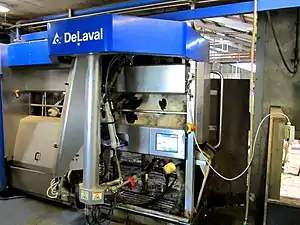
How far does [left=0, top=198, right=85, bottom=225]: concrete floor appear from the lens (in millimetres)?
3375

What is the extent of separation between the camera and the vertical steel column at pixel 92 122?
2.58 m

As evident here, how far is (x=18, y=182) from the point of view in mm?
4117

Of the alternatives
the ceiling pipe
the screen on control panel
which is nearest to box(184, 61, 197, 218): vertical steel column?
the screen on control panel

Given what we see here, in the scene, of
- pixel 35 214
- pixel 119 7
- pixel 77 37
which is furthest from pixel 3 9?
pixel 35 214

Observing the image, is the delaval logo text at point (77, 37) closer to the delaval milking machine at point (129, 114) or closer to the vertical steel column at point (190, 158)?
the delaval milking machine at point (129, 114)

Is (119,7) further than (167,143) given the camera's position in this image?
Yes

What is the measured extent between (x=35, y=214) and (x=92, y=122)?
5.91ft

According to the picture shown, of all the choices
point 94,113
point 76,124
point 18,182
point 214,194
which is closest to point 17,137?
point 18,182

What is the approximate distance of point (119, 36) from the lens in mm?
2289

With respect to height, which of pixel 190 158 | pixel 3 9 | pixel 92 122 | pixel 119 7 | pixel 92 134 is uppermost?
pixel 3 9

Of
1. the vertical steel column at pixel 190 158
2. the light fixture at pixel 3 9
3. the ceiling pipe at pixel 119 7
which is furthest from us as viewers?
the light fixture at pixel 3 9

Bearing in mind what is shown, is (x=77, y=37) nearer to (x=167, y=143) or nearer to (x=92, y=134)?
(x=92, y=134)

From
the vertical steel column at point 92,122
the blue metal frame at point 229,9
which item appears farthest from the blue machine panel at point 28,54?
the blue metal frame at point 229,9

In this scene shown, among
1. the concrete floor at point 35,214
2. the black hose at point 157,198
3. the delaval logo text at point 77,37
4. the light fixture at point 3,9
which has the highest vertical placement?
the light fixture at point 3,9
